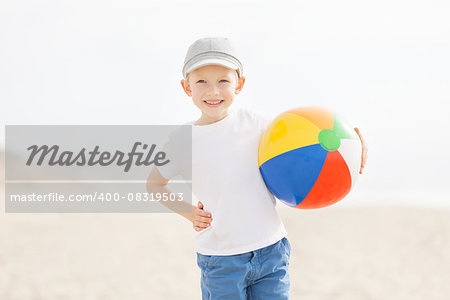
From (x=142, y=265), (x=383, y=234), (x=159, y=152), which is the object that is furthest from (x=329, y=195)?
(x=383, y=234)

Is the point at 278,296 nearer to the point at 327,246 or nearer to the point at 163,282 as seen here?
Answer: the point at 163,282

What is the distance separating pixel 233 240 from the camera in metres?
2.31

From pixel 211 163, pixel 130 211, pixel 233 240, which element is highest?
pixel 130 211

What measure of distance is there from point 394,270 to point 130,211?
15.5 ft

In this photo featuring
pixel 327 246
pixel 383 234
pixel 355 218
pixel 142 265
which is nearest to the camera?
pixel 142 265

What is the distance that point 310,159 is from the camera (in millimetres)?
2266

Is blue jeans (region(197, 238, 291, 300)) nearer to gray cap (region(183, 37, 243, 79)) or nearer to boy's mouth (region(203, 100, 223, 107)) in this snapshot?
boy's mouth (region(203, 100, 223, 107))

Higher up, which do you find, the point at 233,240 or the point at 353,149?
the point at 353,149

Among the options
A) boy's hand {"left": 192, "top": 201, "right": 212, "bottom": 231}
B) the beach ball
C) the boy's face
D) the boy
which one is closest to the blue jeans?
the boy

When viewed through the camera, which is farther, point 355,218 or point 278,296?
point 355,218

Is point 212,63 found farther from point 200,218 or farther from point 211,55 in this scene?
point 200,218

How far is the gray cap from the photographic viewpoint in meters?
2.31

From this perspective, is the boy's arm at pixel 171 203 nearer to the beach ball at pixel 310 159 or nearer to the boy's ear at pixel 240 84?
the beach ball at pixel 310 159

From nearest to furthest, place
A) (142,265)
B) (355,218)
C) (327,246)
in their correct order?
(142,265), (327,246), (355,218)
